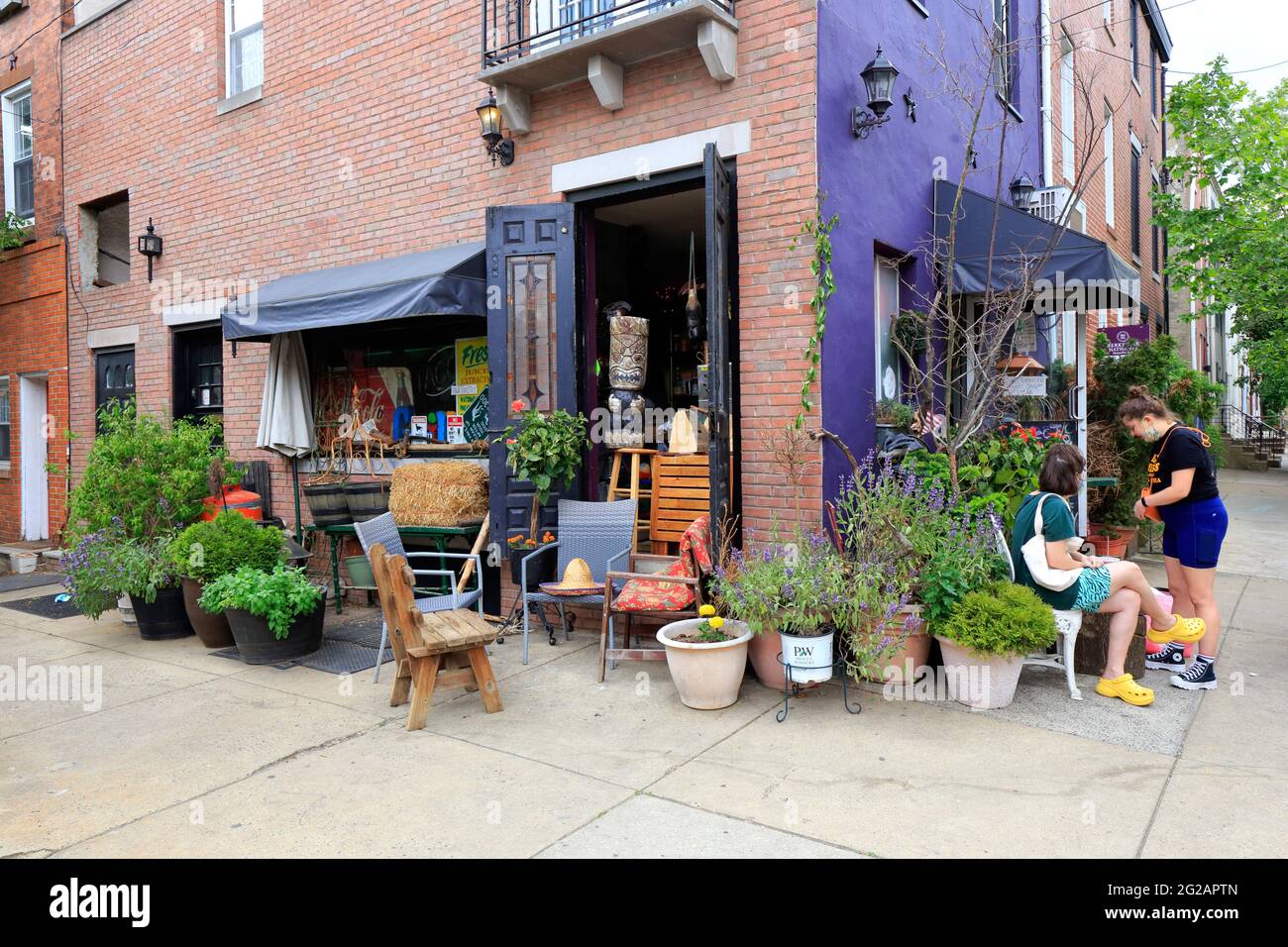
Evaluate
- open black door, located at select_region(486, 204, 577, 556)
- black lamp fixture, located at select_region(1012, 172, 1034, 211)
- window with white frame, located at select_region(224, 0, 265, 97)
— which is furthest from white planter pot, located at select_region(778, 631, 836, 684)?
window with white frame, located at select_region(224, 0, 265, 97)

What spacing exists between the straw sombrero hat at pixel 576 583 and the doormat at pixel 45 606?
4968 millimetres

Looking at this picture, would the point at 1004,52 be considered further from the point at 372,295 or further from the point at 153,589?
the point at 153,589

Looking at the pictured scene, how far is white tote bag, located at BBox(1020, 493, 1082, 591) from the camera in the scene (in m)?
4.69

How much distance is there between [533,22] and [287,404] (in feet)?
13.7

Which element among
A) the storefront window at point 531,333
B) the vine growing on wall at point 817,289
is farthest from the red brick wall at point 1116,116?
the storefront window at point 531,333

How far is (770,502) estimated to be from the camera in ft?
18.5

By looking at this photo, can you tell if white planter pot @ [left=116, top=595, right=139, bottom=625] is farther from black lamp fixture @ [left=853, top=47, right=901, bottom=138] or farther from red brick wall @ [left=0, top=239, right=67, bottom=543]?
black lamp fixture @ [left=853, top=47, right=901, bottom=138]

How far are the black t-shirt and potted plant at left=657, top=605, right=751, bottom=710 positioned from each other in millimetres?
2655

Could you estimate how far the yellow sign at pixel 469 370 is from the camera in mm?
7797

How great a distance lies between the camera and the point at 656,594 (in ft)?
17.7

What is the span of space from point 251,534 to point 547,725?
3.19 meters

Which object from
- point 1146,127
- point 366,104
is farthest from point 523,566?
point 1146,127

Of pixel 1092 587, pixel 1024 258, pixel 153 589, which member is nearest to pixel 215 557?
pixel 153 589
